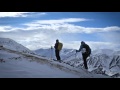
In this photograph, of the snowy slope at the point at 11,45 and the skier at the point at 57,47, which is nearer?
the snowy slope at the point at 11,45

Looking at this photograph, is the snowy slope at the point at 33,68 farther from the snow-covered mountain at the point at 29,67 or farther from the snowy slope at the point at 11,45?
the snowy slope at the point at 11,45

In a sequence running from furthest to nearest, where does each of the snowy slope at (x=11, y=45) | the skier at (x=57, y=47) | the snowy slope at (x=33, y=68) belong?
1. the skier at (x=57, y=47)
2. the snowy slope at (x=11, y=45)
3. the snowy slope at (x=33, y=68)

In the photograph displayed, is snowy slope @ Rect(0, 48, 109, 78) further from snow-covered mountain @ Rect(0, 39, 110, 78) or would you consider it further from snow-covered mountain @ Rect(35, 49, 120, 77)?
snow-covered mountain @ Rect(35, 49, 120, 77)

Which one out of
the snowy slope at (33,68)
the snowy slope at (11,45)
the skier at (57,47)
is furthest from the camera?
the skier at (57,47)

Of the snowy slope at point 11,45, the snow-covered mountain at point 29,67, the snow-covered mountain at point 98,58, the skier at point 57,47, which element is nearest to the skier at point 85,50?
the snow-covered mountain at point 98,58
